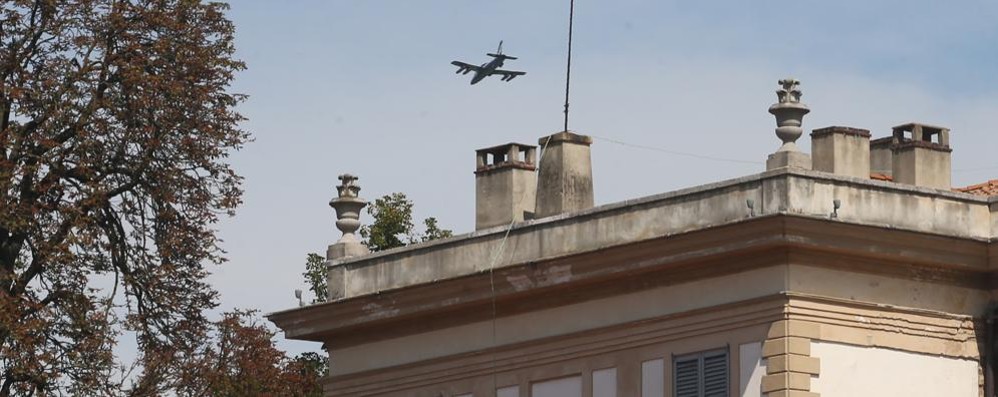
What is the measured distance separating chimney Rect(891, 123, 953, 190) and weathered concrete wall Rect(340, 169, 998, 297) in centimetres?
154

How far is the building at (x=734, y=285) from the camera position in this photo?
42062 mm

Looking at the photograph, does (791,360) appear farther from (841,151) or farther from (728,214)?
(841,151)

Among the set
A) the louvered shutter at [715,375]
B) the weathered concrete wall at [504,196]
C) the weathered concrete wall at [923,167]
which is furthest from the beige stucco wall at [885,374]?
the weathered concrete wall at [504,196]

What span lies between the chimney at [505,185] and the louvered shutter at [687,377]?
4.28 meters

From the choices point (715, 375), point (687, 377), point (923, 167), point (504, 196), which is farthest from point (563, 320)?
point (923, 167)

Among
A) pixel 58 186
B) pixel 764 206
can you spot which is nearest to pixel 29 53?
pixel 58 186

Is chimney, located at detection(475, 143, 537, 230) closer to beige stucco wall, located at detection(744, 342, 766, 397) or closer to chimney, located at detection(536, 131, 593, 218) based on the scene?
chimney, located at detection(536, 131, 593, 218)

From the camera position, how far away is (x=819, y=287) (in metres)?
42.1

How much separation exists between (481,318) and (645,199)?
10.2 feet

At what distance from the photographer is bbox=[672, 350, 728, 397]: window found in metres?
42.7

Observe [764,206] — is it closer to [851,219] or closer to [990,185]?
[851,219]

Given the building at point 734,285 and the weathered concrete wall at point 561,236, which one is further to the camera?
the weathered concrete wall at point 561,236

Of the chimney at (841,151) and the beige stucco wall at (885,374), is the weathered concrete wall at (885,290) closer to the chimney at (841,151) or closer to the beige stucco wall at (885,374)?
the beige stucco wall at (885,374)

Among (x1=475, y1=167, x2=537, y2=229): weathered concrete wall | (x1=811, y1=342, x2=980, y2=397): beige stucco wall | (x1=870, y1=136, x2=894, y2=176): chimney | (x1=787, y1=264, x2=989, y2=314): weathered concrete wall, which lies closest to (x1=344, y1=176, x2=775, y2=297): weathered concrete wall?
(x1=475, y1=167, x2=537, y2=229): weathered concrete wall
